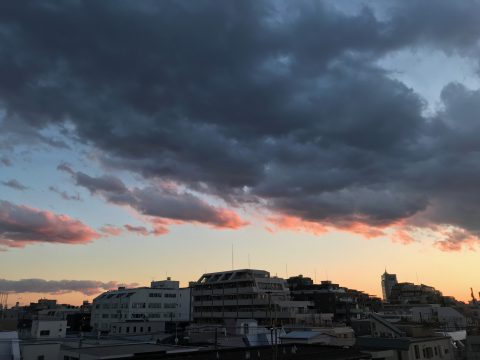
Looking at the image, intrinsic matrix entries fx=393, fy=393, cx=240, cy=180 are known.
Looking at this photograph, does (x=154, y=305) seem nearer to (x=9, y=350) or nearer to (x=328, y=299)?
(x=328, y=299)

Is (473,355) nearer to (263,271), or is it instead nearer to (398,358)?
(398,358)

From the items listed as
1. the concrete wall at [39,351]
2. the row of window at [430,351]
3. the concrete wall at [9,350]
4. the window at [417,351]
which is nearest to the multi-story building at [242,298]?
the row of window at [430,351]

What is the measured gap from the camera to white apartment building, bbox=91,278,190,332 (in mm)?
154875

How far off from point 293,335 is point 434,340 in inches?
880

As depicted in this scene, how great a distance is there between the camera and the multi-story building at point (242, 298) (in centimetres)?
13025

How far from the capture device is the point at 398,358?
52781 millimetres

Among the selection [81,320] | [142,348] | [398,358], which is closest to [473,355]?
[398,358]

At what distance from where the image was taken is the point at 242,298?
14262cm

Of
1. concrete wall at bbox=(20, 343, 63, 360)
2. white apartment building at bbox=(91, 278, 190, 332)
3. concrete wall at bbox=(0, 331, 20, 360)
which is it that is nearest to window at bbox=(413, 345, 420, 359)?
concrete wall at bbox=(20, 343, 63, 360)

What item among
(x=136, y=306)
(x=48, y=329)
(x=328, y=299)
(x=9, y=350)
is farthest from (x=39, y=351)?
(x=328, y=299)

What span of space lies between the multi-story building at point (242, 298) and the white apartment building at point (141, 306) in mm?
13888

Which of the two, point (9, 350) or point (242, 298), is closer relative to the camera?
point (9, 350)

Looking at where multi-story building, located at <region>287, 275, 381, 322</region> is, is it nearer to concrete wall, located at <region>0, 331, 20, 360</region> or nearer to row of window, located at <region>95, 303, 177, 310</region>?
row of window, located at <region>95, 303, 177, 310</region>

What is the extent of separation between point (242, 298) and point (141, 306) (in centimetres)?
4370
